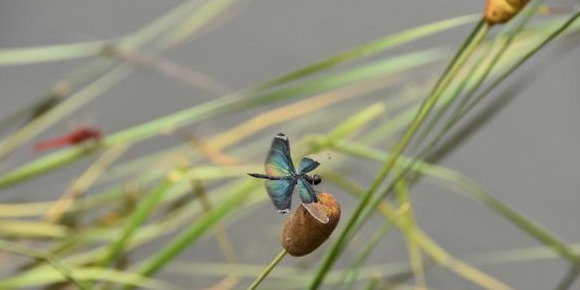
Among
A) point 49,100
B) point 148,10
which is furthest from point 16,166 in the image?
point 148,10

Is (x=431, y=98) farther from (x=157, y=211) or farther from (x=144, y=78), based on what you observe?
(x=144, y=78)

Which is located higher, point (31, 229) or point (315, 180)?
point (31, 229)

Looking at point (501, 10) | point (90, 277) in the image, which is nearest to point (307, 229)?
point (501, 10)

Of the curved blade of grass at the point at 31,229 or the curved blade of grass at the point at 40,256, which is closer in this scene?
the curved blade of grass at the point at 40,256

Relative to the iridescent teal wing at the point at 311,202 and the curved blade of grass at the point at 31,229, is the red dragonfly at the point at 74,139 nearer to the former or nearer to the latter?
the curved blade of grass at the point at 31,229

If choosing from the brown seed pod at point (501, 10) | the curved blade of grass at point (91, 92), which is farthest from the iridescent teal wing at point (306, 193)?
the curved blade of grass at point (91, 92)

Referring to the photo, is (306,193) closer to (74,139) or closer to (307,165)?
(307,165)
